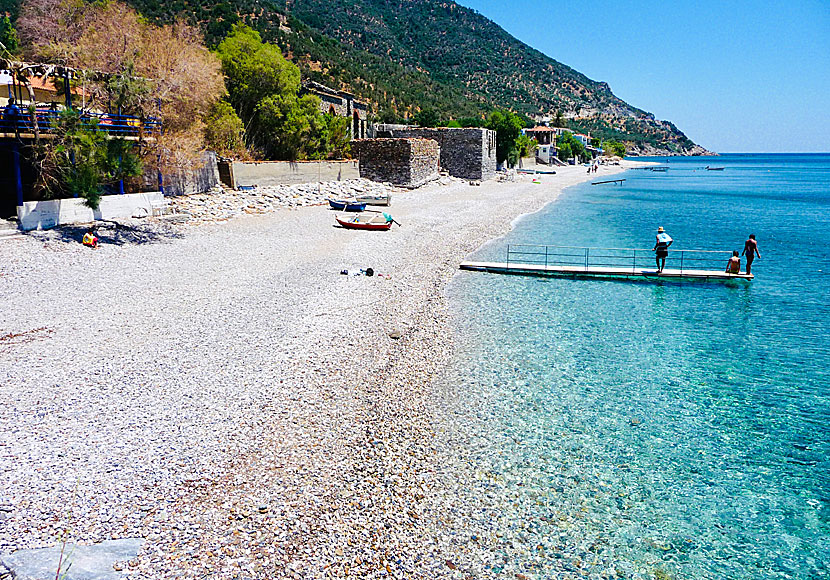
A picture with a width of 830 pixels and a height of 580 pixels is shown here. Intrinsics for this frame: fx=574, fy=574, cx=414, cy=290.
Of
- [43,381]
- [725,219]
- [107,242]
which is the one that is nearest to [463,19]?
[725,219]

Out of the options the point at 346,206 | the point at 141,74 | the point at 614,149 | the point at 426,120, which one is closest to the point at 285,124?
the point at 346,206

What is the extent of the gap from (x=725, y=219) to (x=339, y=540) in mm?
41493

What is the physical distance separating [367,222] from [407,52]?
395ft

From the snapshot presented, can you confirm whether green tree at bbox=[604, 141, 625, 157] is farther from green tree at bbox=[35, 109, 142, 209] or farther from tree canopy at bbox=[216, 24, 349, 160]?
green tree at bbox=[35, 109, 142, 209]

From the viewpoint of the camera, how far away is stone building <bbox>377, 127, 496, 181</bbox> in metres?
52.7

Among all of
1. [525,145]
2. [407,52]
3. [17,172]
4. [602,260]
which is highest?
[407,52]

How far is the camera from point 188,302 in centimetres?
1452

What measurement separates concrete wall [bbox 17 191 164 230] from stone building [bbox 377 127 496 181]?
33.1 m

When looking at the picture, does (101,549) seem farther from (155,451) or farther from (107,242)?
(107,242)

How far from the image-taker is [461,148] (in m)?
53.4

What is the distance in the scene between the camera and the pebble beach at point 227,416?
20.9 feet

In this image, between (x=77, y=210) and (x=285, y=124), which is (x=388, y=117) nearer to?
(x=285, y=124)

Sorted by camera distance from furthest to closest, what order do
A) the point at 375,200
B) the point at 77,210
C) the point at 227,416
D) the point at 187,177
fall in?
the point at 375,200 < the point at 187,177 < the point at 77,210 < the point at 227,416

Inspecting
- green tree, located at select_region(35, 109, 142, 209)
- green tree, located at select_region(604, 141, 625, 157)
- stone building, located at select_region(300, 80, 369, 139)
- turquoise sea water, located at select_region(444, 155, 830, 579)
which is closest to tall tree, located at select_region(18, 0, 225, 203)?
green tree, located at select_region(35, 109, 142, 209)
